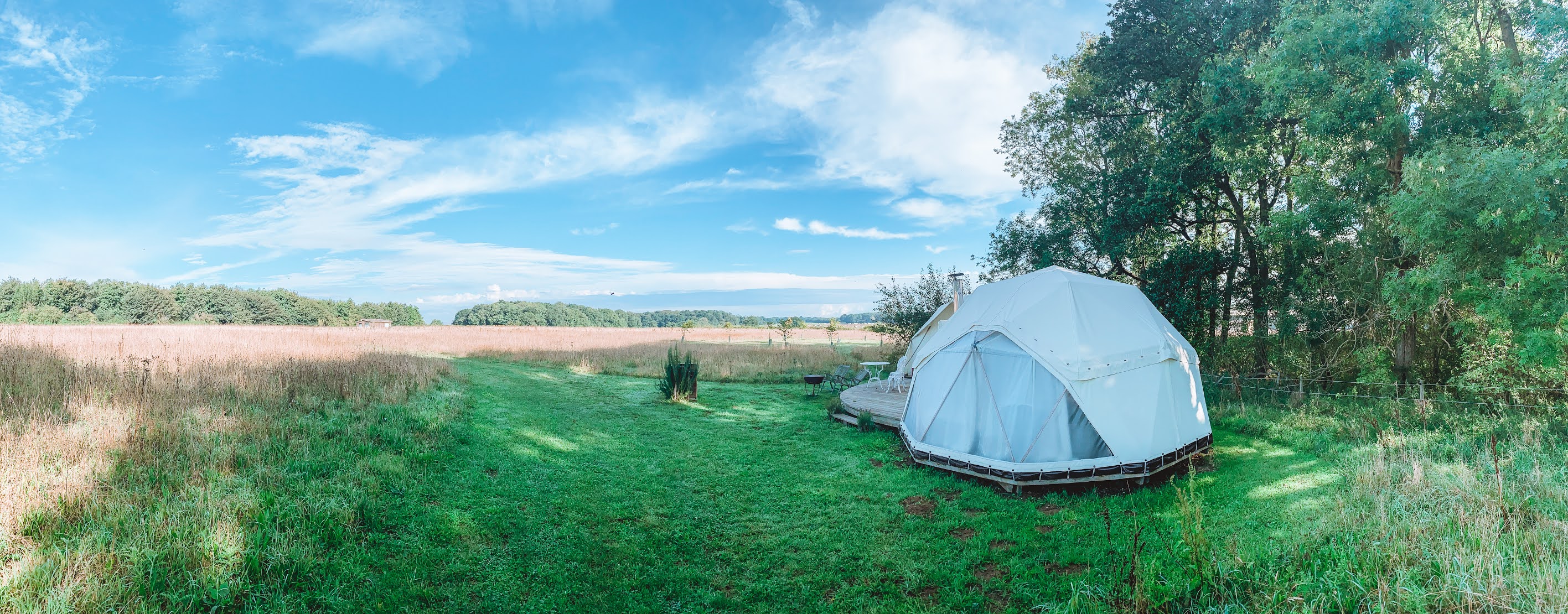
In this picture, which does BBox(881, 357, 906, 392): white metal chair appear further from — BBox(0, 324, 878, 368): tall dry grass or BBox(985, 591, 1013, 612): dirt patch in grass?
BBox(0, 324, 878, 368): tall dry grass

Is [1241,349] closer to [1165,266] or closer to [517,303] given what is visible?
[1165,266]

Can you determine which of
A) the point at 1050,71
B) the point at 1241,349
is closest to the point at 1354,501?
the point at 1241,349

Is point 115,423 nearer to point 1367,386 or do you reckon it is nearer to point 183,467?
point 183,467

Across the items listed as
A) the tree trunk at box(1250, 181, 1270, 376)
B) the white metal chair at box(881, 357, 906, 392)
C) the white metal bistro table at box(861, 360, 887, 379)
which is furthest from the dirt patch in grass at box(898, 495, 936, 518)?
the tree trunk at box(1250, 181, 1270, 376)

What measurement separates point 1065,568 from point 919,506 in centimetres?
189

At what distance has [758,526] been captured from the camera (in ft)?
19.5

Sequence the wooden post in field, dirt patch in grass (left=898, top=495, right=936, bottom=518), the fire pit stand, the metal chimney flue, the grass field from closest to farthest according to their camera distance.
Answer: the grass field → dirt patch in grass (left=898, top=495, right=936, bottom=518) → the wooden post in field → the metal chimney flue → the fire pit stand

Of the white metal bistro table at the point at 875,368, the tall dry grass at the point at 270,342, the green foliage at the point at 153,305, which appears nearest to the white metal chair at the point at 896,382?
the white metal bistro table at the point at 875,368

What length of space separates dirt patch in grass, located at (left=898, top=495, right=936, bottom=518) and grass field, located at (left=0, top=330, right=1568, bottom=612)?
34 millimetres

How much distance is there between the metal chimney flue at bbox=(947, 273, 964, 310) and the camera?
12.4m

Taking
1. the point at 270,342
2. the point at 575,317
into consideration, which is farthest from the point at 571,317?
the point at 270,342

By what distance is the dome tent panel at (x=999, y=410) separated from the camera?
23.9ft

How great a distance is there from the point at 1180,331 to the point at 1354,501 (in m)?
10.3

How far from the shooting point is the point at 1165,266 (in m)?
14.3
